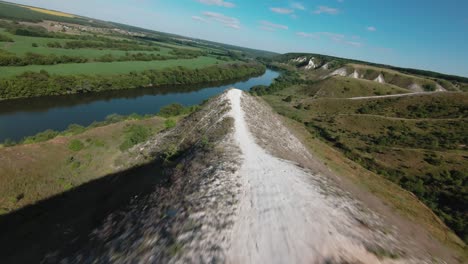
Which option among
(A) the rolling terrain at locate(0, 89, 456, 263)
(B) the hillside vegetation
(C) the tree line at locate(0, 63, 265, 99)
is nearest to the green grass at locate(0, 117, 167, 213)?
(A) the rolling terrain at locate(0, 89, 456, 263)

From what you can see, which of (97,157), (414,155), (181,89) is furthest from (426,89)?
(97,157)

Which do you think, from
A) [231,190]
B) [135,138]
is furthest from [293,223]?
[135,138]

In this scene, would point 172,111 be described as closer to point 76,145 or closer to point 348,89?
point 76,145

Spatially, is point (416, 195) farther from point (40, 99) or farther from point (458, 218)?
point (40, 99)

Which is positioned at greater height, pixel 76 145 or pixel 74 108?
pixel 76 145

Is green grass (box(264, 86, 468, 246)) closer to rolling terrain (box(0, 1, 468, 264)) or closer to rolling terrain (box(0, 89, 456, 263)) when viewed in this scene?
rolling terrain (box(0, 1, 468, 264))
